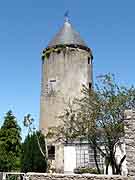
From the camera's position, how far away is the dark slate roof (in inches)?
→ 1304

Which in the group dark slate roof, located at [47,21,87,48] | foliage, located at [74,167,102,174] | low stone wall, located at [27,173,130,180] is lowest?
foliage, located at [74,167,102,174]

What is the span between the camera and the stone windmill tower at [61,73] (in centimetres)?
3061

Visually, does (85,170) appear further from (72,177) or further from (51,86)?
(72,177)

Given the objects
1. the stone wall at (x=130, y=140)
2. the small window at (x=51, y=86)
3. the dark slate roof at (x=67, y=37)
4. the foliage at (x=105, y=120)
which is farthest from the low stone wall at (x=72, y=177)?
the dark slate roof at (x=67, y=37)

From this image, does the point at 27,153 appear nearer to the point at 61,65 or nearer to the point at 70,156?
the point at 70,156

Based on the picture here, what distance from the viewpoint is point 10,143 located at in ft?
99.6

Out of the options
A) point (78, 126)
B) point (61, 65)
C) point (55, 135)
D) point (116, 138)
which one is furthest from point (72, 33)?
point (116, 138)

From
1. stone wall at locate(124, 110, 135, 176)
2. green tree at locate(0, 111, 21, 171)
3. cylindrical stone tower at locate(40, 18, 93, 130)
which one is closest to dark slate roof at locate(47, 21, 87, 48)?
cylindrical stone tower at locate(40, 18, 93, 130)

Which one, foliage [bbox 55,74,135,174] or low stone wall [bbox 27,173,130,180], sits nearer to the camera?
low stone wall [bbox 27,173,130,180]

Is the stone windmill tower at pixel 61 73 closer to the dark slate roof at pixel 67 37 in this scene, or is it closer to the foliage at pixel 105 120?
the dark slate roof at pixel 67 37

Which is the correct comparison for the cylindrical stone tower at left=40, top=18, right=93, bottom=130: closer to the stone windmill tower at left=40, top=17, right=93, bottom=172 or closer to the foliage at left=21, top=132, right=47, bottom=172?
the stone windmill tower at left=40, top=17, right=93, bottom=172

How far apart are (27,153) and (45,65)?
1214 centimetres

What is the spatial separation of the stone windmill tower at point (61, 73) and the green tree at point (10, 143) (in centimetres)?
282

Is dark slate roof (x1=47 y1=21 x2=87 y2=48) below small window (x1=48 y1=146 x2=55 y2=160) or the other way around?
the other way around
